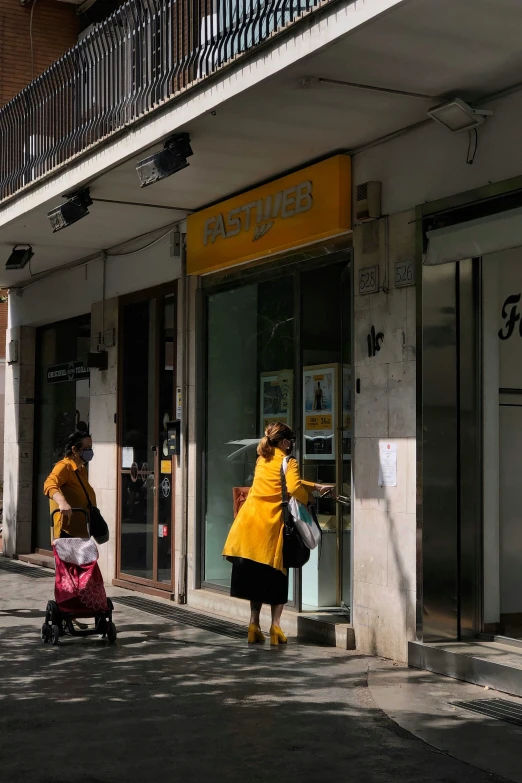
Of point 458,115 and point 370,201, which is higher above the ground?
point 458,115

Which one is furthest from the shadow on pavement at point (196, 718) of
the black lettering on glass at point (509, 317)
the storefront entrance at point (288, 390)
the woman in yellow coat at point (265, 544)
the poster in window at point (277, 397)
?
the black lettering on glass at point (509, 317)

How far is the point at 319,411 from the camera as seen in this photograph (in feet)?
31.8

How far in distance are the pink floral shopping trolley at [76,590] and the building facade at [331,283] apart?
1.71 metres

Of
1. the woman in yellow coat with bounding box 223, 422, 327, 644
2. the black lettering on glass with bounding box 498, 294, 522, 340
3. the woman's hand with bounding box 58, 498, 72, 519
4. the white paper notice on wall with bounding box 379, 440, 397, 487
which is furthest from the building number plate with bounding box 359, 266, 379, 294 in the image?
the woman's hand with bounding box 58, 498, 72, 519

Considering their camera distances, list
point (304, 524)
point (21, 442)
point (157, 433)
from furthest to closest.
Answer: point (21, 442) → point (157, 433) → point (304, 524)

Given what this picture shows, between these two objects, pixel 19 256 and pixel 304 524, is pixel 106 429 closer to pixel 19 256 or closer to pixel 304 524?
pixel 19 256

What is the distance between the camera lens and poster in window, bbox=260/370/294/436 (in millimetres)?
10109

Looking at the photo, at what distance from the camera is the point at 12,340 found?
651 inches

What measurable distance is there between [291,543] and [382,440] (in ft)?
3.86

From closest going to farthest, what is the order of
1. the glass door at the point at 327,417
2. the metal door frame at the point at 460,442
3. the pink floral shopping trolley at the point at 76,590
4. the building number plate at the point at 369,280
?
the metal door frame at the point at 460,442 → the building number plate at the point at 369,280 → the pink floral shopping trolley at the point at 76,590 → the glass door at the point at 327,417

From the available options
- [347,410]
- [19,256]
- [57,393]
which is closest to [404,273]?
[347,410]

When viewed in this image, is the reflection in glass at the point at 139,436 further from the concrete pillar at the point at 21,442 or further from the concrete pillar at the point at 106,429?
the concrete pillar at the point at 21,442

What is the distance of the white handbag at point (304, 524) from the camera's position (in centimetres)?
883

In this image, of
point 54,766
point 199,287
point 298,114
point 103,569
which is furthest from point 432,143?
point 103,569
